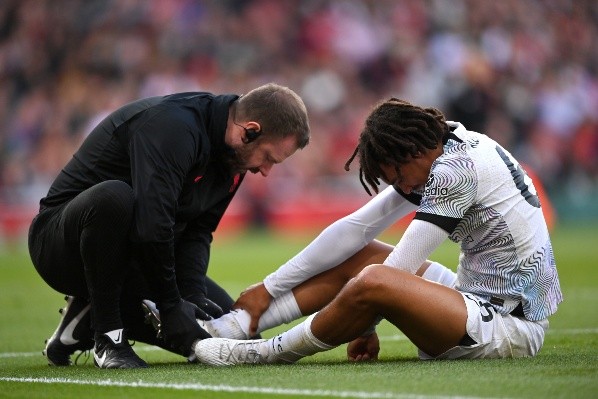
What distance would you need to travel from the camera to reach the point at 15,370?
537 cm

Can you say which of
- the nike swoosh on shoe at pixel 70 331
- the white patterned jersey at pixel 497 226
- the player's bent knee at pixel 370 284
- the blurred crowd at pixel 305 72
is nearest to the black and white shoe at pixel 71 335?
the nike swoosh on shoe at pixel 70 331

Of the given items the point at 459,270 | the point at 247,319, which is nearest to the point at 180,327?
the point at 247,319

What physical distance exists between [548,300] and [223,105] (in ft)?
6.07

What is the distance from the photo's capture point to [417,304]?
480cm

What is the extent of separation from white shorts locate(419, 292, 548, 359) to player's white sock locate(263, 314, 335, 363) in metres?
0.58

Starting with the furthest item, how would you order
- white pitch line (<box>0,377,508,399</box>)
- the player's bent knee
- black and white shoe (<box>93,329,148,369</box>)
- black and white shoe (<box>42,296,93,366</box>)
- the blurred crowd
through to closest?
1. the blurred crowd
2. black and white shoe (<box>42,296,93,366</box>)
3. black and white shoe (<box>93,329,148,369</box>)
4. the player's bent knee
5. white pitch line (<box>0,377,508,399</box>)

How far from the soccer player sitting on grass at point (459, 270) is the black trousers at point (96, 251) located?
0.50 metres

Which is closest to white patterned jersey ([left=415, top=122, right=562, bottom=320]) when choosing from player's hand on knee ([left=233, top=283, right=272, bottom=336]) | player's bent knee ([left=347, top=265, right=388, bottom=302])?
player's bent knee ([left=347, top=265, right=388, bottom=302])

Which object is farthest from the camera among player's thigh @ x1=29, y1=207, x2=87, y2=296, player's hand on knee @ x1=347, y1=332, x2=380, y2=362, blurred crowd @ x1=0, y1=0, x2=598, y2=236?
blurred crowd @ x1=0, y1=0, x2=598, y2=236

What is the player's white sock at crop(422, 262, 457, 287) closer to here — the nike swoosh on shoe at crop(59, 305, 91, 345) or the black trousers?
the black trousers

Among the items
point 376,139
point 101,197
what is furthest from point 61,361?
point 376,139

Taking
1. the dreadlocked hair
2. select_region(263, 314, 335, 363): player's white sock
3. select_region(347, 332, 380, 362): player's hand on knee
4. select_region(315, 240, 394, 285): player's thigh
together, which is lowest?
select_region(347, 332, 380, 362): player's hand on knee

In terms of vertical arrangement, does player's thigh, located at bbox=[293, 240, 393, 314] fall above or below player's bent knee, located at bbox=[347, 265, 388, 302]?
below

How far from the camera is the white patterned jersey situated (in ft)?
16.0
